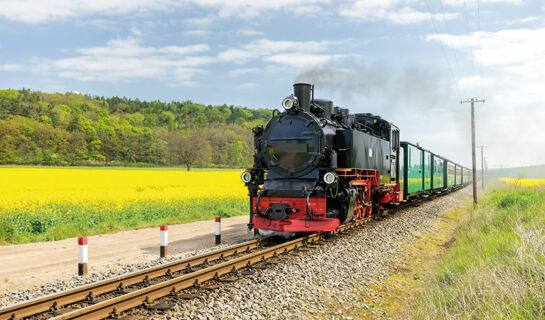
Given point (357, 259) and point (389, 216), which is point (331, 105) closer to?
point (357, 259)

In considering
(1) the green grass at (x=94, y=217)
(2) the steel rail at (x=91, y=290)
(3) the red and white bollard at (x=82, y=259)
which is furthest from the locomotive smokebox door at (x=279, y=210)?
(1) the green grass at (x=94, y=217)

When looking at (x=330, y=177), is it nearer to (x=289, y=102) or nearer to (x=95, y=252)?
(x=289, y=102)

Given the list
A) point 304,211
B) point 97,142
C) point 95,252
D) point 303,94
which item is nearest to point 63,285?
point 95,252

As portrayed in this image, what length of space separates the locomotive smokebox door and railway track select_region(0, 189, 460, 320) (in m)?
1.13

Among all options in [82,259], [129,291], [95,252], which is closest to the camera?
[129,291]

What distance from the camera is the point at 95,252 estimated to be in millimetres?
9688

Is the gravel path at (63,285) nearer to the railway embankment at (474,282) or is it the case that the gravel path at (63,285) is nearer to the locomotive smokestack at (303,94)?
the railway embankment at (474,282)

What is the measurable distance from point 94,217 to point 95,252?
17.4 feet

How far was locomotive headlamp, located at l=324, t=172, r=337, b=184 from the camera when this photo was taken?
9.24 m

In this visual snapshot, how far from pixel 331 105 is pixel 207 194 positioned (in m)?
12.5

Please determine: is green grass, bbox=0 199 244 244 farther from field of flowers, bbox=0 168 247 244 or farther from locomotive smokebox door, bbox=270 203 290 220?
locomotive smokebox door, bbox=270 203 290 220

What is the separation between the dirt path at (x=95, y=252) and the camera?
7.47 m

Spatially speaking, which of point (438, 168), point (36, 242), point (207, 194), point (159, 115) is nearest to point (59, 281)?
point (36, 242)

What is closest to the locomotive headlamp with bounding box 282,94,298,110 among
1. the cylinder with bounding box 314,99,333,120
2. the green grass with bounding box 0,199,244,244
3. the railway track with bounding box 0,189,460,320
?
the cylinder with bounding box 314,99,333,120
